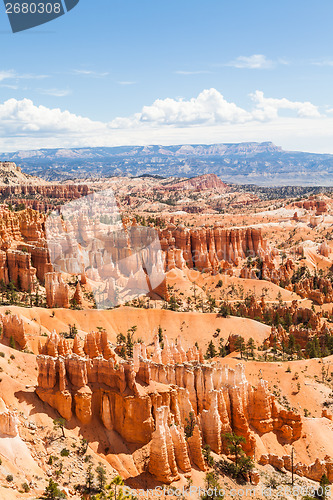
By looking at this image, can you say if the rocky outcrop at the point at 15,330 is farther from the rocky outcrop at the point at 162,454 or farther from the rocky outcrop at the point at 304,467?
the rocky outcrop at the point at 304,467

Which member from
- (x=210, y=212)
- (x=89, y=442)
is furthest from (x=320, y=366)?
(x=210, y=212)

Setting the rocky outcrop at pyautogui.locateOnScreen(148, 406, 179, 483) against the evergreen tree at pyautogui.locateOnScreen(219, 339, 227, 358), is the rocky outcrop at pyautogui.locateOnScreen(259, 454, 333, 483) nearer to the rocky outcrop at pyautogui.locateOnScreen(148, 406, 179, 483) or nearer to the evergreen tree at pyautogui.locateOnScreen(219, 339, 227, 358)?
the rocky outcrop at pyautogui.locateOnScreen(148, 406, 179, 483)

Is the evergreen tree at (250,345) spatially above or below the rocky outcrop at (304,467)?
Answer: above

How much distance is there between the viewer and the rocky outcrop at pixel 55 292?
56406mm

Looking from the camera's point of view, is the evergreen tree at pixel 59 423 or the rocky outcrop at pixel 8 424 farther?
the evergreen tree at pixel 59 423

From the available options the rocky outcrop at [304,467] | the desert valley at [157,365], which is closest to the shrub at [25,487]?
the desert valley at [157,365]

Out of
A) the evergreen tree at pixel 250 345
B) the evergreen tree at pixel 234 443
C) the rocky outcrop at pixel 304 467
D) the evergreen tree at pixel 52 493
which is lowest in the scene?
the rocky outcrop at pixel 304 467

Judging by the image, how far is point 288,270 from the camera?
3706 inches

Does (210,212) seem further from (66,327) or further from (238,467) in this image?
(238,467)

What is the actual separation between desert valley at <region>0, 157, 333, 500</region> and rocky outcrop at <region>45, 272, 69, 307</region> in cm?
11

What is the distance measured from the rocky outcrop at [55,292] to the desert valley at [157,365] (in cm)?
11

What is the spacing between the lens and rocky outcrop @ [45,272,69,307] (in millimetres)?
56406

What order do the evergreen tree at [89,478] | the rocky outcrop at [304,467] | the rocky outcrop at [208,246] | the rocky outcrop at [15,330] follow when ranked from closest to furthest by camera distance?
1. the evergreen tree at [89,478]
2. the rocky outcrop at [304,467]
3. the rocky outcrop at [15,330]
4. the rocky outcrop at [208,246]

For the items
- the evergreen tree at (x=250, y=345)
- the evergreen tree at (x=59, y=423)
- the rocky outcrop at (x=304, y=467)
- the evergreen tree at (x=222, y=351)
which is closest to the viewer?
the evergreen tree at (x=59, y=423)
